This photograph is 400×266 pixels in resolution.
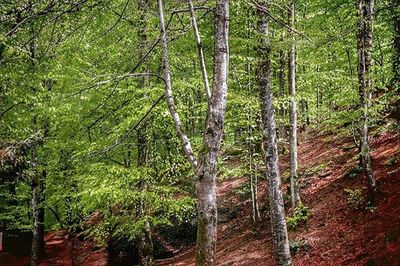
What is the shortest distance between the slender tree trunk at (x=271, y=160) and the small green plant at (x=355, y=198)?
3.92 m

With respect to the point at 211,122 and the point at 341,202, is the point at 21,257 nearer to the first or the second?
the point at 341,202

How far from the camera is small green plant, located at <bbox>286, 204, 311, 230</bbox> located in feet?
44.4

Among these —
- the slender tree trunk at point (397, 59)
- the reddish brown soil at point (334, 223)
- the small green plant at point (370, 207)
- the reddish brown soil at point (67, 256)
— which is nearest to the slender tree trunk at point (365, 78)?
the small green plant at point (370, 207)

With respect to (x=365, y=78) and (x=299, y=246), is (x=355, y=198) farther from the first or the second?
(x=365, y=78)

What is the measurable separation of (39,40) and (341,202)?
1110cm

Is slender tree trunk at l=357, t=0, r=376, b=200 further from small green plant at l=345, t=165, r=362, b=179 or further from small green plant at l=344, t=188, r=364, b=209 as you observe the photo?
small green plant at l=345, t=165, r=362, b=179

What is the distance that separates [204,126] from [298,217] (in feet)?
21.6

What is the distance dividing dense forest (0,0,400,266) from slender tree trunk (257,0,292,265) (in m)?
0.04

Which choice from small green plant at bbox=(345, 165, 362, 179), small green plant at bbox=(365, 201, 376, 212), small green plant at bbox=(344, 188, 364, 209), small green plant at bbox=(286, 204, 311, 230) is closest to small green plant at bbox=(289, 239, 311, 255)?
small green plant at bbox=(286, 204, 311, 230)

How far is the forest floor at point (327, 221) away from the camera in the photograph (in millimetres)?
10320

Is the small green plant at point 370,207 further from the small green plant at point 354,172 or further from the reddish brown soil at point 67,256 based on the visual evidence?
the reddish brown soil at point 67,256

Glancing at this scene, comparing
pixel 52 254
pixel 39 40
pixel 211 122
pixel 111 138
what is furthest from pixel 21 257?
pixel 211 122

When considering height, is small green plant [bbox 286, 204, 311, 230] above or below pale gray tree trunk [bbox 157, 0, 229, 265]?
below

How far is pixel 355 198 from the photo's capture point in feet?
41.1
